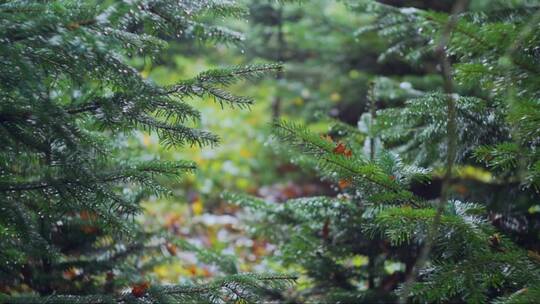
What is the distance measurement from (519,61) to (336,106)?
381 cm

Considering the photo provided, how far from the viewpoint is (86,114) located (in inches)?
74.9

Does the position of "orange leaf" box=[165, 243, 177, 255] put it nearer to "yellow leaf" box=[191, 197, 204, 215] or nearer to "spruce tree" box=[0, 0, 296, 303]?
"spruce tree" box=[0, 0, 296, 303]

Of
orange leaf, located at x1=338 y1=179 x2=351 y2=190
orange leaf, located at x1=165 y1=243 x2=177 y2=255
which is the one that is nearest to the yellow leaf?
orange leaf, located at x1=165 y1=243 x2=177 y2=255

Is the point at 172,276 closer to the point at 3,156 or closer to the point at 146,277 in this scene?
the point at 146,277

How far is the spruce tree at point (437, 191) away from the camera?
1.78 meters

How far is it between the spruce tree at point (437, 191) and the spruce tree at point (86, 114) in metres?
0.43

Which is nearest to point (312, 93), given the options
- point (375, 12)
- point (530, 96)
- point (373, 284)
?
point (375, 12)

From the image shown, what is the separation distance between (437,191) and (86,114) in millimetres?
2328

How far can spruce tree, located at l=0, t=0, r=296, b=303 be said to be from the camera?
1.55m

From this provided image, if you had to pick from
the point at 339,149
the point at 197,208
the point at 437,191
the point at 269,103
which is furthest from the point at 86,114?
the point at 269,103

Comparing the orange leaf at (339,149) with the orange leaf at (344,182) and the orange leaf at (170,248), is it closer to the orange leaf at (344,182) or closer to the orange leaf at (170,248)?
the orange leaf at (344,182)

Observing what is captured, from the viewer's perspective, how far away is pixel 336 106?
5.74 metres

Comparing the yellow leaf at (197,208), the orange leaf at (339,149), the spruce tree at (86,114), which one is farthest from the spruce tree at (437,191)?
the yellow leaf at (197,208)

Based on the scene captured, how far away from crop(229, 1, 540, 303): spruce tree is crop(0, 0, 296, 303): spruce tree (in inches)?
17.0
